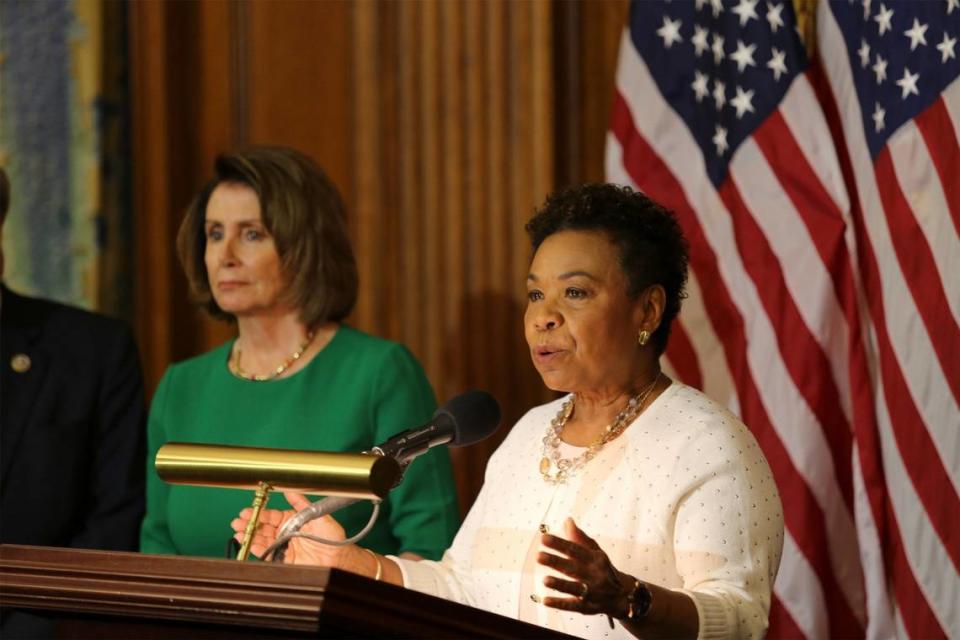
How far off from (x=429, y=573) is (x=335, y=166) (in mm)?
1998

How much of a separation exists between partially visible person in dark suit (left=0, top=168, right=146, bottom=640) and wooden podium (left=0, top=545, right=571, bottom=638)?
1710mm

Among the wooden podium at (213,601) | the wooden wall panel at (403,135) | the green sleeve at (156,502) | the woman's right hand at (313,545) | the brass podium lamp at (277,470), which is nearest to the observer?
the wooden podium at (213,601)

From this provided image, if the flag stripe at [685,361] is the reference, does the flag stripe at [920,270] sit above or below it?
above

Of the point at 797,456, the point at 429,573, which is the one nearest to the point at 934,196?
the point at 797,456

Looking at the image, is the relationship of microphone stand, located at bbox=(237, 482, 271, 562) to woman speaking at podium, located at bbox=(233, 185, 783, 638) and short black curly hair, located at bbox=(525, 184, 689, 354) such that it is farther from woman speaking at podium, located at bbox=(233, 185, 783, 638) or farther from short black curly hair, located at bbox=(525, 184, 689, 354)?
short black curly hair, located at bbox=(525, 184, 689, 354)

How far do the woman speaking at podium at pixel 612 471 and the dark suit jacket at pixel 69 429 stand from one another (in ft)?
3.76

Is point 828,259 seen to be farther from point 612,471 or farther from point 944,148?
point 612,471

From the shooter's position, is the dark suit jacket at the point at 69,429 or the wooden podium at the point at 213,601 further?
the dark suit jacket at the point at 69,429

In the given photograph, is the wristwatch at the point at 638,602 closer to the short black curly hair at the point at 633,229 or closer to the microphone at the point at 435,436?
the microphone at the point at 435,436

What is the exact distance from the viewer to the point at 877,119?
3645mm

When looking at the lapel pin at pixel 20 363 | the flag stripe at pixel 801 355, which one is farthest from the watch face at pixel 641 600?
the lapel pin at pixel 20 363

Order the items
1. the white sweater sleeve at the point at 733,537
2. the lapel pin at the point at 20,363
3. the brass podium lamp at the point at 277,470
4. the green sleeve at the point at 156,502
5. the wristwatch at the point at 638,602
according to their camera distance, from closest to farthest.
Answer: the brass podium lamp at the point at 277,470 < the wristwatch at the point at 638,602 < the white sweater sleeve at the point at 733,537 < the green sleeve at the point at 156,502 < the lapel pin at the point at 20,363

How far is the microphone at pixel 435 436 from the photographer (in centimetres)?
217

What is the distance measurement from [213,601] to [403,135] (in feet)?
9.01
